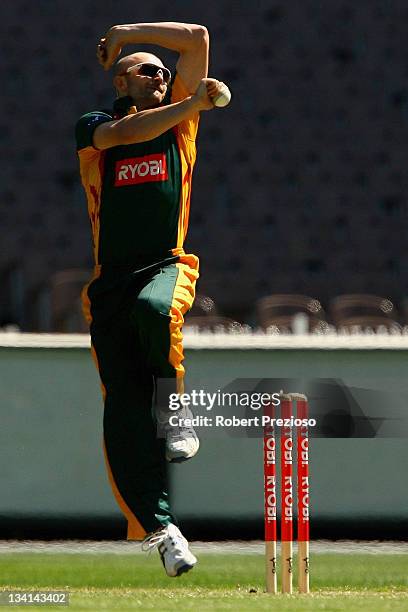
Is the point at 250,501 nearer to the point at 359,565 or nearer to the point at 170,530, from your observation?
the point at 359,565

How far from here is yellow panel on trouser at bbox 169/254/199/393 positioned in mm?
5051

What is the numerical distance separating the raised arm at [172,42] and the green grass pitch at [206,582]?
1.62m

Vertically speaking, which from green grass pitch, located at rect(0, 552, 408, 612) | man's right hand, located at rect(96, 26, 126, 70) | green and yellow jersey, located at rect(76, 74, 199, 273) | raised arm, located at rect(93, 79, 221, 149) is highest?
man's right hand, located at rect(96, 26, 126, 70)

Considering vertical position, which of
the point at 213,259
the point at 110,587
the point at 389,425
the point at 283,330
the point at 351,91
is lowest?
the point at 110,587

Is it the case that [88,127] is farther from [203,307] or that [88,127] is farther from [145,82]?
[203,307]

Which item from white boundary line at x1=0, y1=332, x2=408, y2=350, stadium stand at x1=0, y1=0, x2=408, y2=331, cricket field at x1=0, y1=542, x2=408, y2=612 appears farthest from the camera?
stadium stand at x1=0, y1=0, x2=408, y2=331

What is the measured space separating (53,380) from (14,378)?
20cm

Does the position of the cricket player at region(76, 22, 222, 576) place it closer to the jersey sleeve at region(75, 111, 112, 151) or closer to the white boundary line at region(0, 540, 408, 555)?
the jersey sleeve at region(75, 111, 112, 151)

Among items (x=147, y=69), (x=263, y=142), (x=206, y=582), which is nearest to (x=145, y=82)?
(x=147, y=69)

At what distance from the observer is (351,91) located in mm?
16578

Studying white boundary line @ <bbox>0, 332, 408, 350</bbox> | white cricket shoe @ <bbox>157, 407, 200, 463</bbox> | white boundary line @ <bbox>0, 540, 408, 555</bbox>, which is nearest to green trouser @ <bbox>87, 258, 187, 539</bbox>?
white cricket shoe @ <bbox>157, 407, 200, 463</bbox>

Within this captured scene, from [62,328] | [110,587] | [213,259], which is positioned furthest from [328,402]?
[213,259]

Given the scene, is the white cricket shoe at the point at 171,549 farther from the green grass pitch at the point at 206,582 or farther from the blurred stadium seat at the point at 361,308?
the blurred stadium seat at the point at 361,308

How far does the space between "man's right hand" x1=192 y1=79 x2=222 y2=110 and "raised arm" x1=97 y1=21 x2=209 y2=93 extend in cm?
23
